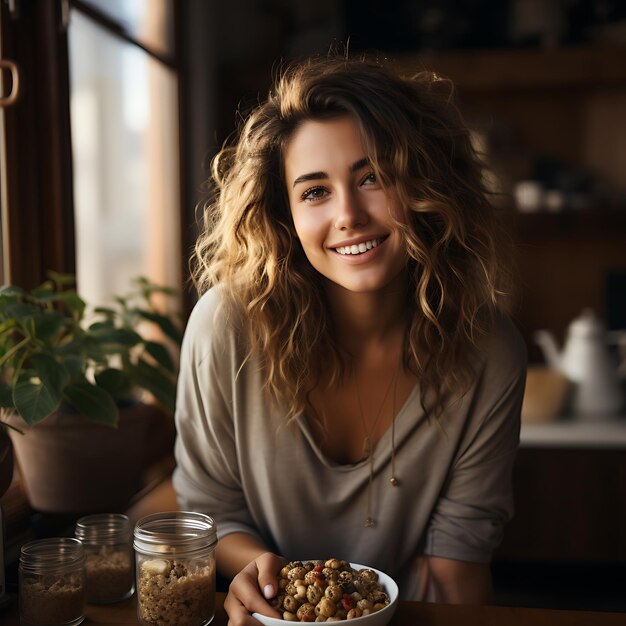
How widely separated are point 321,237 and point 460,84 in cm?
211

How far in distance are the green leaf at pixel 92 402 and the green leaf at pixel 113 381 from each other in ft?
0.26

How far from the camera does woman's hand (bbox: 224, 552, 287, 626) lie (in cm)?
101

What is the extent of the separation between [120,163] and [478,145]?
3.81 feet

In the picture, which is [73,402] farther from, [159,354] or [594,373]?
[594,373]

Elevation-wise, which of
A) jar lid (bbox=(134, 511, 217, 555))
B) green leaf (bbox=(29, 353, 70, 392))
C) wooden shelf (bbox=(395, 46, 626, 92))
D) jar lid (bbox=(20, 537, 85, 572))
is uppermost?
wooden shelf (bbox=(395, 46, 626, 92))

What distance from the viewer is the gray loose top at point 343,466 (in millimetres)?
1369

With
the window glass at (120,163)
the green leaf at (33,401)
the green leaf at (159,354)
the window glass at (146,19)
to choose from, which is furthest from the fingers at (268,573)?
the window glass at (146,19)

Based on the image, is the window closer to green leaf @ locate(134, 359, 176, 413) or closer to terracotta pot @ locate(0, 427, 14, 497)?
green leaf @ locate(134, 359, 176, 413)

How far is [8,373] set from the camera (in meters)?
1.41

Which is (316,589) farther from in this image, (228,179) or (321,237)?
(228,179)

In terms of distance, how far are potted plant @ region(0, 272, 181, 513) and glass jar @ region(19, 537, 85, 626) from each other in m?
0.20

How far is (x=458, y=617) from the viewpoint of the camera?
108 centimetres

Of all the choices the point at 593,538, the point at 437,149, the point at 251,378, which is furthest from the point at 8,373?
the point at 593,538

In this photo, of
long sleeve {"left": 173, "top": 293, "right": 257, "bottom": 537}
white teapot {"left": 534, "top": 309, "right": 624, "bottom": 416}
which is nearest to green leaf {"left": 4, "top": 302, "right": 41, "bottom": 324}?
long sleeve {"left": 173, "top": 293, "right": 257, "bottom": 537}
